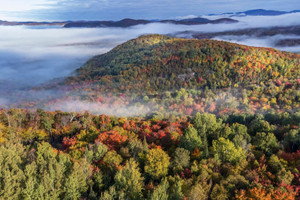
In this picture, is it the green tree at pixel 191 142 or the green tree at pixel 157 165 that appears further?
the green tree at pixel 191 142

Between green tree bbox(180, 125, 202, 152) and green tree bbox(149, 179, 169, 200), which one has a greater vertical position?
green tree bbox(149, 179, 169, 200)

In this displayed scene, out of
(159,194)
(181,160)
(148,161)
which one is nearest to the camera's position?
(159,194)

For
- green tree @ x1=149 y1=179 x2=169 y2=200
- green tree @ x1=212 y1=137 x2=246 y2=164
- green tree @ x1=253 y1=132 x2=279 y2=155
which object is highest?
green tree @ x1=149 y1=179 x2=169 y2=200

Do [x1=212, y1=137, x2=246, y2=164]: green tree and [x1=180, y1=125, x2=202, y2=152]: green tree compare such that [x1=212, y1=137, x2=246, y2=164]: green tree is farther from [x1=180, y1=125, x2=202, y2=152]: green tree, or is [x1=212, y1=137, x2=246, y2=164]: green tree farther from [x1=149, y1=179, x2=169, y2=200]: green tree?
[x1=149, y1=179, x2=169, y2=200]: green tree

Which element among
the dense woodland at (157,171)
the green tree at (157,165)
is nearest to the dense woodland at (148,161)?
the green tree at (157,165)

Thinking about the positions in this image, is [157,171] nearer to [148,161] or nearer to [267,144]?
[148,161]

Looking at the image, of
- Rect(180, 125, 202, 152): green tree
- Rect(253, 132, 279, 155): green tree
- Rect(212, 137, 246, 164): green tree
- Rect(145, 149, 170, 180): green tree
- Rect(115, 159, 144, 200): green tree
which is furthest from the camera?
Rect(253, 132, 279, 155): green tree

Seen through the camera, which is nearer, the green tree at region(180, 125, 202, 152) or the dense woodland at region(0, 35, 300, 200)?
the dense woodland at region(0, 35, 300, 200)

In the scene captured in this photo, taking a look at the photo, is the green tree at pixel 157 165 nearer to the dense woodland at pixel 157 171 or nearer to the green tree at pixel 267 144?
the dense woodland at pixel 157 171

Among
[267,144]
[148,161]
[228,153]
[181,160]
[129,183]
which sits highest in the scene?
[129,183]

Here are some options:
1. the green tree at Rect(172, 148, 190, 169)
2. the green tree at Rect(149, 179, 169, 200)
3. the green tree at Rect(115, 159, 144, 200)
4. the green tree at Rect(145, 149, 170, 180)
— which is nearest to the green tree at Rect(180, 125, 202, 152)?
the green tree at Rect(172, 148, 190, 169)

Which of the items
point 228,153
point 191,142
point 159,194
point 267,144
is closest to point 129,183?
point 159,194
